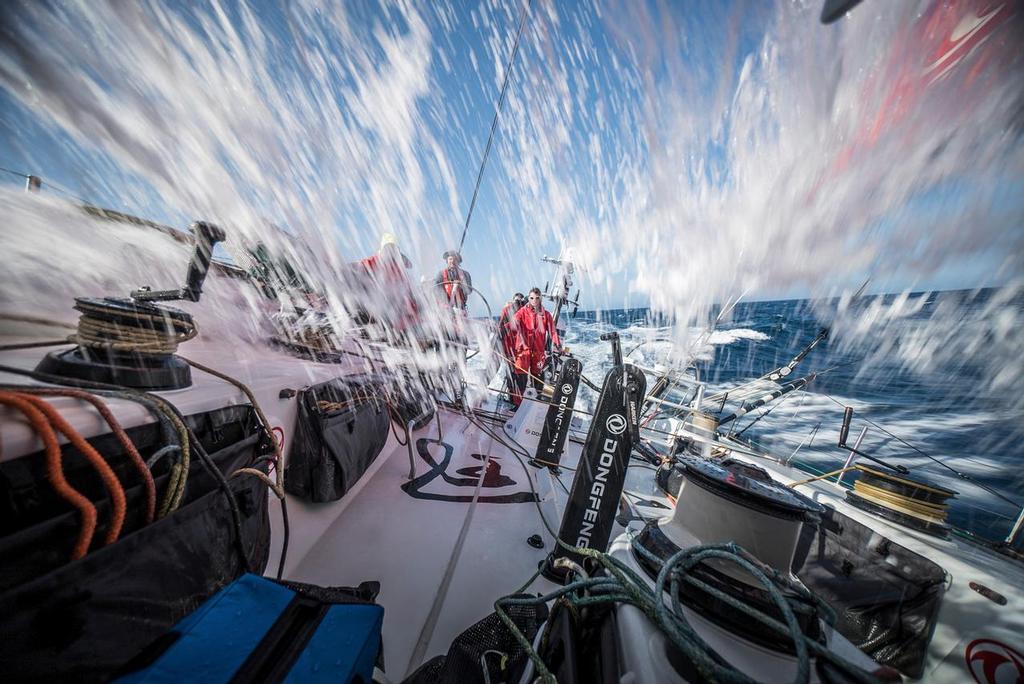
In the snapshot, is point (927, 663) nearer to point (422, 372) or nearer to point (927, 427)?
point (422, 372)

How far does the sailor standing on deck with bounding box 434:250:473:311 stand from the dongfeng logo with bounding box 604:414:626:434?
2.55 metres

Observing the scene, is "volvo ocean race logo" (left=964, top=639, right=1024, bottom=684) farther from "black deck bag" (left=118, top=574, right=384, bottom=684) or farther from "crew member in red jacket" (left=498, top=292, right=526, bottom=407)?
"crew member in red jacket" (left=498, top=292, right=526, bottom=407)

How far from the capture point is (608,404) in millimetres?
1967

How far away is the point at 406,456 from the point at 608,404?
250 cm

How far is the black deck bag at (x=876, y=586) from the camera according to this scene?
2.17 m

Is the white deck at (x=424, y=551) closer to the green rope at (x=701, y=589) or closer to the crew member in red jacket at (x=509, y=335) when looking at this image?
the green rope at (x=701, y=589)

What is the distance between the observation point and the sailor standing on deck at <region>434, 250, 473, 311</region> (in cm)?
485

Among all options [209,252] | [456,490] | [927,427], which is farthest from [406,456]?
[927,427]

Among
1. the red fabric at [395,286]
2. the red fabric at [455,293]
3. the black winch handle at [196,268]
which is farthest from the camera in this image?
the red fabric at [455,293]

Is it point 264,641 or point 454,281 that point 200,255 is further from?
point 454,281

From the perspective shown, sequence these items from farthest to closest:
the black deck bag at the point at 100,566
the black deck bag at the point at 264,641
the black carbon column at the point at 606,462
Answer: the black carbon column at the point at 606,462
the black deck bag at the point at 264,641
the black deck bag at the point at 100,566

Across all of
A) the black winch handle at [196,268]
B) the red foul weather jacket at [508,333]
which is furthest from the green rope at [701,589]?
the red foul weather jacket at [508,333]

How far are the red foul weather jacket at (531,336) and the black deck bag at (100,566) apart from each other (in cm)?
545

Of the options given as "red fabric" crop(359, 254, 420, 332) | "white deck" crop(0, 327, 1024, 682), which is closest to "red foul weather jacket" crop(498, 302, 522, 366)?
"red fabric" crop(359, 254, 420, 332)
